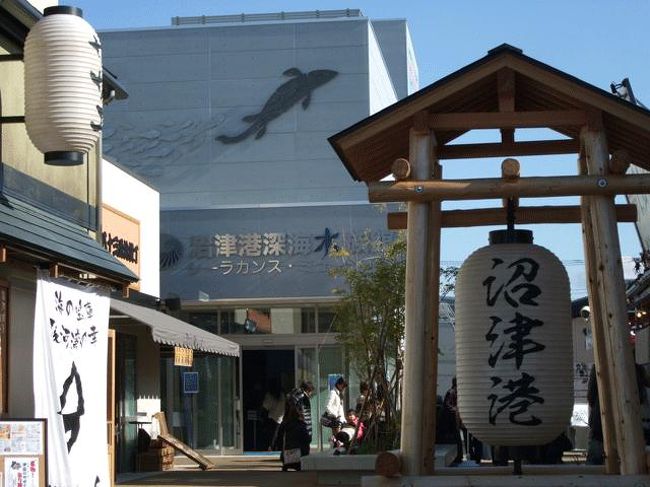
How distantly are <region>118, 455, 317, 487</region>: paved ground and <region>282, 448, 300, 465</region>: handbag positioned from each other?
0.89 feet

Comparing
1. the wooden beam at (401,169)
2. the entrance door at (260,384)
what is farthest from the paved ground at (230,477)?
the wooden beam at (401,169)

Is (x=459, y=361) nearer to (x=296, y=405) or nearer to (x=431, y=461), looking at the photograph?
(x=431, y=461)

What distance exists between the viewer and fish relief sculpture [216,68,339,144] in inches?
1277

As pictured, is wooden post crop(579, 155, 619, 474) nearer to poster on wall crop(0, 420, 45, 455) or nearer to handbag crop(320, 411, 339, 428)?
poster on wall crop(0, 420, 45, 455)

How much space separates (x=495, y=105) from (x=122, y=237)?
12860 mm

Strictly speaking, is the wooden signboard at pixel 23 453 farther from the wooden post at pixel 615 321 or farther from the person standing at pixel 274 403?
the person standing at pixel 274 403

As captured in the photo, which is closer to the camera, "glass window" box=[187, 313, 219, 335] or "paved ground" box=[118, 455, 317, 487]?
"paved ground" box=[118, 455, 317, 487]

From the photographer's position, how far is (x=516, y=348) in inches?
362

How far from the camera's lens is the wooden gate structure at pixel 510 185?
937 cm

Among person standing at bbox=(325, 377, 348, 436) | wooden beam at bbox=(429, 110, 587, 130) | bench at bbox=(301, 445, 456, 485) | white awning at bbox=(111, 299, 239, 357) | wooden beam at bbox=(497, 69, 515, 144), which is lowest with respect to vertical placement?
bench at bbox=(301, 445, 456, 485)

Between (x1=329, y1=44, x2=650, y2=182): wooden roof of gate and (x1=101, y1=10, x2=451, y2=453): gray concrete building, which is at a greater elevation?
(x1=101, y1=10, x2=451, y2=453): gray concrete building

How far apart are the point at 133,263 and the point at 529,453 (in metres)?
12.8

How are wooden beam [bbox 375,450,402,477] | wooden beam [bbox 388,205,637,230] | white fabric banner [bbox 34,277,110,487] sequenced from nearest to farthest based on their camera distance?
wooden beam [bbox 375,450,402,477] < wooden beam [bbox 388,205,637,230] < white fabric banner [bbox 34,277,110,487]

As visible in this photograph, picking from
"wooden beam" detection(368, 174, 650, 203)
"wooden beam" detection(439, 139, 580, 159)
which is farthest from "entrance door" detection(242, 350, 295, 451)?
"wooden beam" detection(368, 174, 650, 203)
